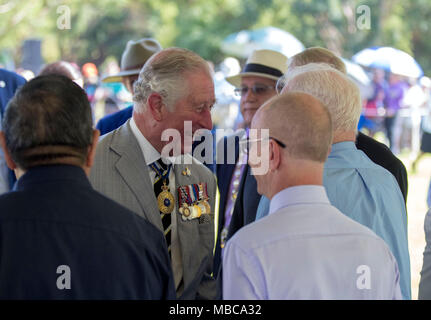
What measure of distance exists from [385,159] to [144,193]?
4.29 ft

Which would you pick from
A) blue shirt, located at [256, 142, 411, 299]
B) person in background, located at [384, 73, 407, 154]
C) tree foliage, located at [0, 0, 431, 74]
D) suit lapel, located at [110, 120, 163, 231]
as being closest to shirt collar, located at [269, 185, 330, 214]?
blue shirt, located at [256, 142, 411, 299]

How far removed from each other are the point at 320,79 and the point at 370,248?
851 mm

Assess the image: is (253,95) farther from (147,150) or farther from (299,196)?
(299,196)

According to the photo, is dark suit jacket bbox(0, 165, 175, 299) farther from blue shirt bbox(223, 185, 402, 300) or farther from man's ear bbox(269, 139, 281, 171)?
man's ear bbox(269, 139, 281, 171)

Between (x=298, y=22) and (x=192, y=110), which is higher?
(x=298, y=22)

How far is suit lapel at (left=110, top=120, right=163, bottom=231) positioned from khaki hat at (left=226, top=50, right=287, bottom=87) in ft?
6.45

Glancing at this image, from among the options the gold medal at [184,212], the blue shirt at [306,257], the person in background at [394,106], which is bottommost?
the blue shirt at [306,257]

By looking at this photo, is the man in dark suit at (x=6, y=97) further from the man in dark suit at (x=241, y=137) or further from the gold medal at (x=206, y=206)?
the gold medal at (x=206, y=206)

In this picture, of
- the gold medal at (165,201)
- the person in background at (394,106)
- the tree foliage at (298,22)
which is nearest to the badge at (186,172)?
the gold medal at (165,201)

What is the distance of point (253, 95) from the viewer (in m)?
4.36

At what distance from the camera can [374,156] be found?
3.08m

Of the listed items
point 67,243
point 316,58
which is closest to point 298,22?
point 316,58

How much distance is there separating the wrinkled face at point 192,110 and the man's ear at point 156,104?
0.04m

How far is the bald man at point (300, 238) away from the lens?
166 centimetres
